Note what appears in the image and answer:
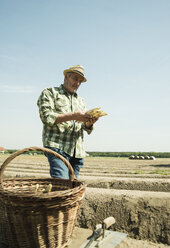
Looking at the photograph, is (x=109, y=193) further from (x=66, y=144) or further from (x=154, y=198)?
(x=66, y=144)

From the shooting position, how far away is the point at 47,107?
244 centimetres

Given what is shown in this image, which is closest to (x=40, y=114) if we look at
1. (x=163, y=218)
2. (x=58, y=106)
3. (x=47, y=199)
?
(x=58, y=106)

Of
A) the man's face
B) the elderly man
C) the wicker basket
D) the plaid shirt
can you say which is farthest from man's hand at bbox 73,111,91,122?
the wicker basket

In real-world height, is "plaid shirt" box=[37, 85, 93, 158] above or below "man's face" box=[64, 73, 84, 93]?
below

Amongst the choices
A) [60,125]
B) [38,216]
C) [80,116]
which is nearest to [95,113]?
[80,116]

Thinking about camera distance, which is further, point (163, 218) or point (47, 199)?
point (163, 218)

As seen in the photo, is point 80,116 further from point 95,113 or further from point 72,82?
point 72,82

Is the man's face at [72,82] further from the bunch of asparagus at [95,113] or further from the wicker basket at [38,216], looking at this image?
the wicker basket at [38,216]

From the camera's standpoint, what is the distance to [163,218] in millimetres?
2281

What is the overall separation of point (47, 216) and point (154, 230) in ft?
4.08

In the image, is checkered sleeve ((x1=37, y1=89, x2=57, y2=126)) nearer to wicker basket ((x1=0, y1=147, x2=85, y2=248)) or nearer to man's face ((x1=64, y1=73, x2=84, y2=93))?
man's face ((x1=64, y1=73, x2=84, y2=93))

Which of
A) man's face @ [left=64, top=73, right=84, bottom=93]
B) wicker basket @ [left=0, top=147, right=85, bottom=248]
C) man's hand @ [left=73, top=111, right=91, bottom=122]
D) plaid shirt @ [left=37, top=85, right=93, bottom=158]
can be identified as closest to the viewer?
wicker basket @ [left=0, top=147, right=85, bottom=248]

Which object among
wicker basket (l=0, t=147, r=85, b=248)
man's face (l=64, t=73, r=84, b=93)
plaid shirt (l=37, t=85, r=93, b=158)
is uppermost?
man's face (l=64, t=73, r=84, b=93)

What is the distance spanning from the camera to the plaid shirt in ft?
7.88
